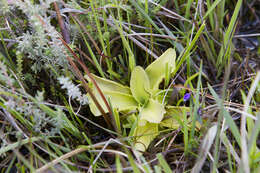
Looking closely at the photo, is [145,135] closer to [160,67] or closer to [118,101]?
[118,101]

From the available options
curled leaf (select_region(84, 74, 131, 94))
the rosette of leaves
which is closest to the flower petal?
the rosette of leaves

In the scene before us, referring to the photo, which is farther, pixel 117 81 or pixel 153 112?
pixel 117 81

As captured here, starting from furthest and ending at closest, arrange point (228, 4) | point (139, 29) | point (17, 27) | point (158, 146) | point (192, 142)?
point (228, 4) < point (139, 29) < point (17, 27) < point (158, 146) < point (192, 142)

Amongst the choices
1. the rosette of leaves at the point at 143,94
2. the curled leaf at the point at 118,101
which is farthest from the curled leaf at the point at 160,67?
the curled leaf at the point at 118,101

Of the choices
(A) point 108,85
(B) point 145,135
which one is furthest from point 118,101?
(B) point 145,135

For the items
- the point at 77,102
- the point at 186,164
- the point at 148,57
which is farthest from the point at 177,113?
the point at 77,102

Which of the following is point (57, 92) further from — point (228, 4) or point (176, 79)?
point (228, 4)

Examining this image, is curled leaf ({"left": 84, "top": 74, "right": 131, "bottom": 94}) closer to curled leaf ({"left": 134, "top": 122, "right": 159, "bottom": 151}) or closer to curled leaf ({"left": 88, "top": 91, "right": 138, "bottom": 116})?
curled leaf ({"left": 88, "top": 91, "right": 138, "bottom": 116})
